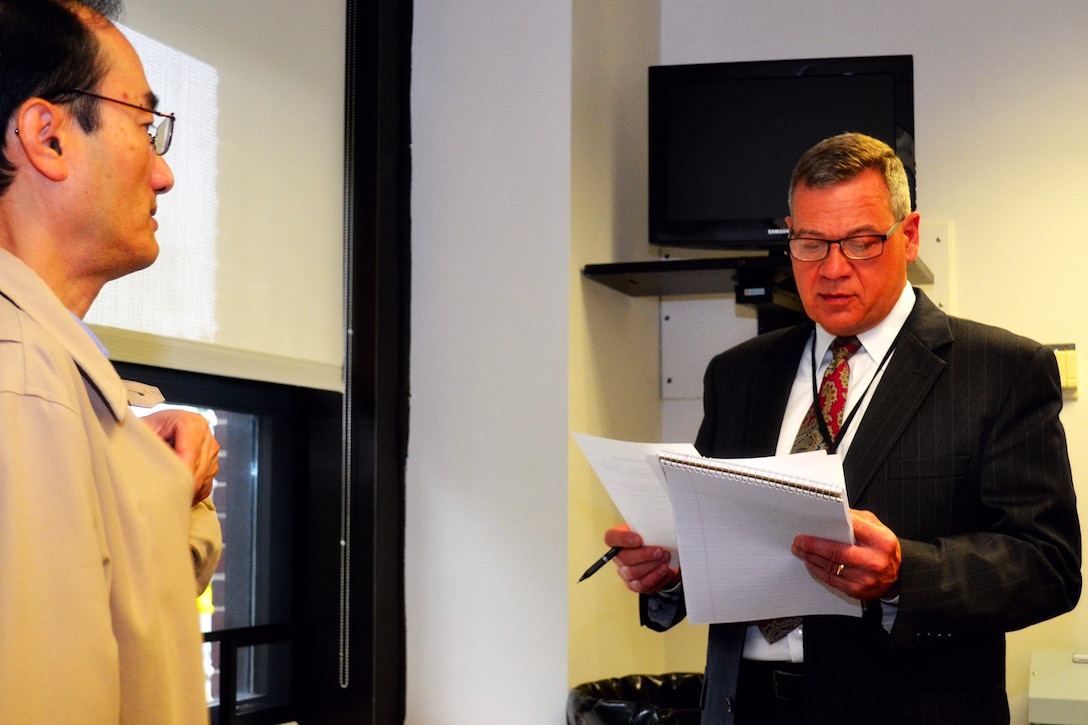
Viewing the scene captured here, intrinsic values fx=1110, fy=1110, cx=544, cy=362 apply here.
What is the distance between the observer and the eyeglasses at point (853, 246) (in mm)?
1806

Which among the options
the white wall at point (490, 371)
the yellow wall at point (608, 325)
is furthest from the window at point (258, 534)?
the yellow wall at point (608, 325)

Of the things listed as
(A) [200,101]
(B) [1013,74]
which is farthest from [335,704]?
(B) [1013,74]

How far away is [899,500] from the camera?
1672mm

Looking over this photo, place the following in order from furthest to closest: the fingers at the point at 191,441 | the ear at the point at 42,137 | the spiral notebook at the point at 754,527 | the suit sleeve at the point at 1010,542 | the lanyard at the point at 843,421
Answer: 1. the lanyard at the point at 843,421
2. the suit sleeve at the point at 1010,542
3. the spiral notebook at the point at 754,527
4. the fingers at the point at 191,441
5. the ear at the point at 42,137

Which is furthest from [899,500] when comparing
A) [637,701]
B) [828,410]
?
[637,701]

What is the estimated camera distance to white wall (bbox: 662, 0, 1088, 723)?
3133mm

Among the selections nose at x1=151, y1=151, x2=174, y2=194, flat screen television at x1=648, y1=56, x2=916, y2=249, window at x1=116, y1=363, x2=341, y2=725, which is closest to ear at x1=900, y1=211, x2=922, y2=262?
flat screen television at x1=648, y1=56, x2=916, y2=249

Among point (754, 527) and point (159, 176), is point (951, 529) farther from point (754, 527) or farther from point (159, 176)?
point (159, 176)

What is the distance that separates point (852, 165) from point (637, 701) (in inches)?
58.1

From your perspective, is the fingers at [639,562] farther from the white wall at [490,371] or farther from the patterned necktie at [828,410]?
the white wall at [490,371]

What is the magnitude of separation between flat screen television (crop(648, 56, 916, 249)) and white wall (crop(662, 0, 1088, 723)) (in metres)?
0.49

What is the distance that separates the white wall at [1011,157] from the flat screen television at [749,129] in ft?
1.60

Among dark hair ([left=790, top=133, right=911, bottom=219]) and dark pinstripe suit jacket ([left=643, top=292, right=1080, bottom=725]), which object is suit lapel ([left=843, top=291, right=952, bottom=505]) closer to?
dark pinstripe suit jacket ([left=643, top=292, right=1080, bottom=725])

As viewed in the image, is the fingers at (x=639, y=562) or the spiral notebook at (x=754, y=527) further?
the fingers at (x=639, y=562)
